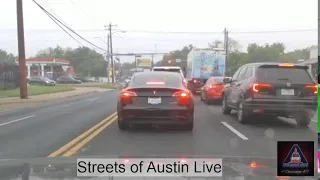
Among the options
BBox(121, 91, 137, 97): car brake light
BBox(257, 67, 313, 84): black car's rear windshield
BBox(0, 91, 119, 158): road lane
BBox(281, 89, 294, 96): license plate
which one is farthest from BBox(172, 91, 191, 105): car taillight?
BBox(281, 89, 294, 96): license plate

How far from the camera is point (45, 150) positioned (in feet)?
24.8

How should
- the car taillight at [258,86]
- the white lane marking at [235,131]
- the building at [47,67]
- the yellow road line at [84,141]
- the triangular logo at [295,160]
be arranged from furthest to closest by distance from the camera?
1. the building at [47,67]
2. the car taillight at [258,86]
3. the white lane marking at [235,131]
4. the yellow road line at [84,141]
5. the triangular logo at [295,160]

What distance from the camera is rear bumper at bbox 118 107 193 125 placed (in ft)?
30.3

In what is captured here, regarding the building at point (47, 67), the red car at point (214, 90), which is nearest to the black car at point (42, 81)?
the building at point (47, 67)

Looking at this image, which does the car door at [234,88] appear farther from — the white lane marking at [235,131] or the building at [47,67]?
the building at [47,67]

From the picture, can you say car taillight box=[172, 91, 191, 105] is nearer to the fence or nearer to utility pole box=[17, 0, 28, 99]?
utility pole box=[17, 0, 28, 99]

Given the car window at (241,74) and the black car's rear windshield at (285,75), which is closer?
the black car's rear windshield at (285,75)

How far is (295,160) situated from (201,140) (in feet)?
13.1

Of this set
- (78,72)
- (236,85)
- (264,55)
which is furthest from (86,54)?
(236,85)

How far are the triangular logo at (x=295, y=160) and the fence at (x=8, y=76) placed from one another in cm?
3411

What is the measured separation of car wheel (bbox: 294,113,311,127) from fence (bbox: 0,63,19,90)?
30.0 metres

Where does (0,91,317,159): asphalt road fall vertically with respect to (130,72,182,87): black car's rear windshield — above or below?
below

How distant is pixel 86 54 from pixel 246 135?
124m

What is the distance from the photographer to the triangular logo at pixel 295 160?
4.62 meters
